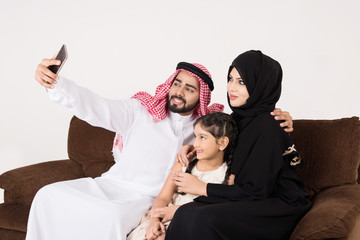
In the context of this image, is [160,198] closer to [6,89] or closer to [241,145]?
[241,145]

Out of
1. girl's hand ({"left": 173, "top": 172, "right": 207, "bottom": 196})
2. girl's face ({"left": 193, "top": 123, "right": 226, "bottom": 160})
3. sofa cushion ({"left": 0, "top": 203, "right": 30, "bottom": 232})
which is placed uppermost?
girl's face ({"left": 193, "top": 123, "right": 226, "bottom": 160})

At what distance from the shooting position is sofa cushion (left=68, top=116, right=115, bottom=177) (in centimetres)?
394

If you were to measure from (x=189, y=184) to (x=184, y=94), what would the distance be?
2.57ft

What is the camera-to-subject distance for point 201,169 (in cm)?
294

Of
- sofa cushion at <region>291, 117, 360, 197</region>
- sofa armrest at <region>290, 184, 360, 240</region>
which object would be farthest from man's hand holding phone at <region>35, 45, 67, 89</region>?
sofa cushion at <region>291, 117, 360, 197</region>

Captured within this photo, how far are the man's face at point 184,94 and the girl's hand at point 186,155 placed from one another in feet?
1.25

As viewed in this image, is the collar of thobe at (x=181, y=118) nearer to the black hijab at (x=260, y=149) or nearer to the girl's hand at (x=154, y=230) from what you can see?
the black hijab at (x=260, y=149)

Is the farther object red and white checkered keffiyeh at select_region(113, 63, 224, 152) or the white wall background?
the white wall background

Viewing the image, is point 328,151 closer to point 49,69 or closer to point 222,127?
point 222,127

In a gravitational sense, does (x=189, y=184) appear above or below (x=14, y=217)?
above

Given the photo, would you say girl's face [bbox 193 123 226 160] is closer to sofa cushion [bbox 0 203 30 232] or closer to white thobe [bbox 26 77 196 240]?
white thobe [bbox 26 77 196 240]

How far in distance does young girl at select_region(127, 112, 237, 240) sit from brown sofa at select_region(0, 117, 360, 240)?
588mm

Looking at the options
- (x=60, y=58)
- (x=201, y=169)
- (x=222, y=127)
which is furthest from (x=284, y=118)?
(x=60, y=58)

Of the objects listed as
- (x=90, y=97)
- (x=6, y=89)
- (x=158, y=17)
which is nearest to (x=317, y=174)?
(x=90, y=97)
